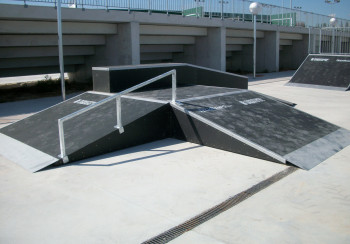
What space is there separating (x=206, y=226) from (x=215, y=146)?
282cm

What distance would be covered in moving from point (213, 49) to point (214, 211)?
61.6 feet

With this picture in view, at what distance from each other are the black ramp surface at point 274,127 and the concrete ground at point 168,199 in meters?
0.27

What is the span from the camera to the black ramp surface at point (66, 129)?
5.69 metres

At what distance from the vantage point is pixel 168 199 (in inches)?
165

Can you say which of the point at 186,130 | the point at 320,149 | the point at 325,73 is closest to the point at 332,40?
the point at 325,73

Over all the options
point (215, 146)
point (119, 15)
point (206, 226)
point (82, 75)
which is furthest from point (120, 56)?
point (206, 226)

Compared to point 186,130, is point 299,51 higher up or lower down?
higher up

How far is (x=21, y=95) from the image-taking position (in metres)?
14.3

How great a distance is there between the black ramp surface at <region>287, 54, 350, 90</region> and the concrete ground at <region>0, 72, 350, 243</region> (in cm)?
1080

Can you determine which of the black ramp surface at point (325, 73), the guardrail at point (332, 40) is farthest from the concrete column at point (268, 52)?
the black ramp surface at point (325, 73)

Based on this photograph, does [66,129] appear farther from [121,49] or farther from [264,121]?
[121,49]

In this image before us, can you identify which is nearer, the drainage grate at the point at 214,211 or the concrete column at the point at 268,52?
the drainage grate at the point at 214,211

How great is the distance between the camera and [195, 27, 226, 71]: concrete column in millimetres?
21395

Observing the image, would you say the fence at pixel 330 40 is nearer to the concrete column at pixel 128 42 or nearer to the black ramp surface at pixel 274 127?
the concrete column at pixel 128 42
